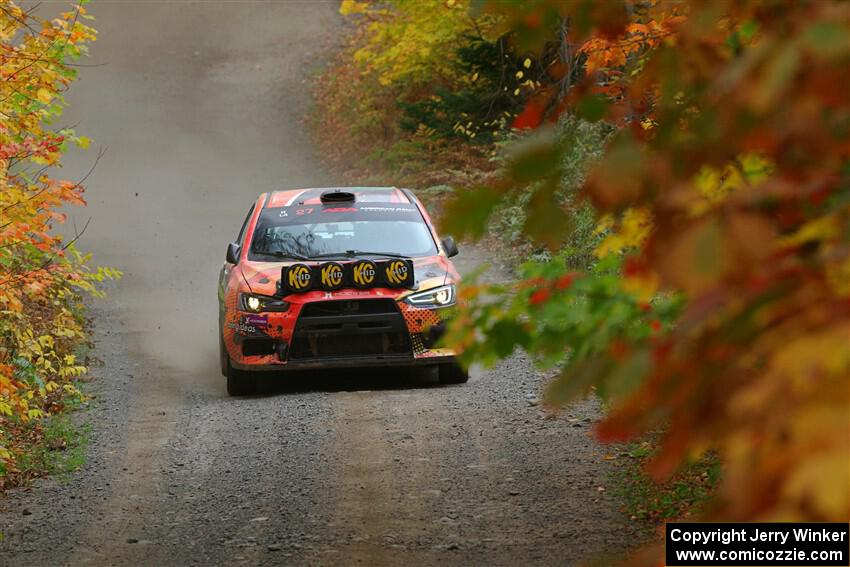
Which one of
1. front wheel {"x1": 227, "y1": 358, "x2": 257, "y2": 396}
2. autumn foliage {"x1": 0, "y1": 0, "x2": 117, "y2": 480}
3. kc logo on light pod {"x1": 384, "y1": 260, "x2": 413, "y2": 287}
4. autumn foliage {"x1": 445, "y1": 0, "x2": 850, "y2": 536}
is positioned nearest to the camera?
autumn foliage {"x1": 445, "y1": 0, "x2": 850, "y2": 536}

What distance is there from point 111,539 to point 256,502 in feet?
3.40

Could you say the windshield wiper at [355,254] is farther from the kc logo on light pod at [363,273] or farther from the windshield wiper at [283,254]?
the kc logo on light pod at [363,273]

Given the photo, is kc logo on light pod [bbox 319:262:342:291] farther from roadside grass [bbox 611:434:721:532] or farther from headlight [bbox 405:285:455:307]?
roadside grass [bbox 611:434:721:532]

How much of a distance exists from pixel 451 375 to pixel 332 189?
2575mm

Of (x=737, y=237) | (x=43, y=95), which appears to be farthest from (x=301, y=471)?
(x=737, y=237)

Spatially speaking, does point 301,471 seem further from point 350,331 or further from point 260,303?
point 260,303

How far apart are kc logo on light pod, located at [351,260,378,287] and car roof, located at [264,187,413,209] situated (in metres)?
1.67

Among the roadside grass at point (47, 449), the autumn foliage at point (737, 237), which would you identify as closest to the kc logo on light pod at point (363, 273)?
the roadside grass at point (47, 449)

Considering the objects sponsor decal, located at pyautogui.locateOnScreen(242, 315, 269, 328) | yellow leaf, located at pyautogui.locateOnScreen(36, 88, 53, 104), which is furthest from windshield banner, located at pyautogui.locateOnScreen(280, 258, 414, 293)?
yellow leaf, located at pyautogui.locateOnScreen(36, 88, 53, 104)

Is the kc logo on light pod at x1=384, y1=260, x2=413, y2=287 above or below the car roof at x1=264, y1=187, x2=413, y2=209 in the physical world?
below

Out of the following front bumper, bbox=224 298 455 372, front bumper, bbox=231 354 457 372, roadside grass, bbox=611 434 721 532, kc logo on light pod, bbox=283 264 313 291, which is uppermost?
kc logo on light pod, bbox=283 264 313 291

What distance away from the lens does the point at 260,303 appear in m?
10.9

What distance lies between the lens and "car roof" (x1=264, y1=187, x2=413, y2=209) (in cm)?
1255

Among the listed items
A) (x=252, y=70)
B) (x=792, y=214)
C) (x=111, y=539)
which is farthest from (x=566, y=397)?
(x=252, y=70)
